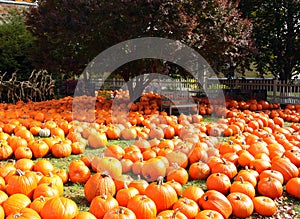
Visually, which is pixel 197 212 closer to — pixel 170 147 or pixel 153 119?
pixel 170 147

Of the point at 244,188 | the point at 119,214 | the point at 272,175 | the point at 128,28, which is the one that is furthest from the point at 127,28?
the point at 119,214

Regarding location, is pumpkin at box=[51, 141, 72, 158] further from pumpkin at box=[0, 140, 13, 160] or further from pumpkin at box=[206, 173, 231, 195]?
pumpkin at box=[206, 173, 231, 195]

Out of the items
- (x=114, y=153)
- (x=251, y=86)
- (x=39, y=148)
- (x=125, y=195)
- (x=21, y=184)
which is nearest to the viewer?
(x=125, y=195)

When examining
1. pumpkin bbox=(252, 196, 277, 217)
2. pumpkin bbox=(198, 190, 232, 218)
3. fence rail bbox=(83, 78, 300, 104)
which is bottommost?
pumpkin bbox=(252, 196, 277, 217)

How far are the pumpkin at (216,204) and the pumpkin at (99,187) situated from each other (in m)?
0.96

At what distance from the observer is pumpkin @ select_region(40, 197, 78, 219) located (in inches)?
113

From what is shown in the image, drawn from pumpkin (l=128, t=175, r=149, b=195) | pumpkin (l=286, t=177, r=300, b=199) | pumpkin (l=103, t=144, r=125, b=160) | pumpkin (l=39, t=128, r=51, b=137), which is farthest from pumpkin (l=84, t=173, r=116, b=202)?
pumpkin (l=39, t=128, r=51, b=137)

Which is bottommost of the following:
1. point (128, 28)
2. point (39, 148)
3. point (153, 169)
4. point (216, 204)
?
point (216, 204)

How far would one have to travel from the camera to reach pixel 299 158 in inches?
177

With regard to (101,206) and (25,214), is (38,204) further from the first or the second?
(101,206)

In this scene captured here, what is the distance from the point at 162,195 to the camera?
3312 millimetres

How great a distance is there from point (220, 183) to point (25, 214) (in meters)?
2.07

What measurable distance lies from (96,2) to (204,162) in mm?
5810

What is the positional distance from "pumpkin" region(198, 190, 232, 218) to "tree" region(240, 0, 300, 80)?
37.1 feet
